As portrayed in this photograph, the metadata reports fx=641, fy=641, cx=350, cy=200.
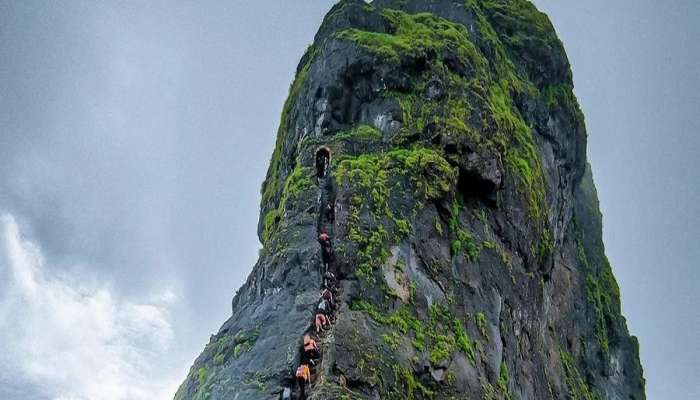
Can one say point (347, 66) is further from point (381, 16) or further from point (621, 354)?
point (621, 354)

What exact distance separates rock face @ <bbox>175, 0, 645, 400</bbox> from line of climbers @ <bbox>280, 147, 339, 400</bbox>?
102 millimetres

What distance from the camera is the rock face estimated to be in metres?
15.3

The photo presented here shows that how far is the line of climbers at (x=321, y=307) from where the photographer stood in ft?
44.5

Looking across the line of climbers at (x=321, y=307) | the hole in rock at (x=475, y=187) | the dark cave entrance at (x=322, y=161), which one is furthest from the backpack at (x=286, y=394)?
the hole in rock at (x=475, y=187)

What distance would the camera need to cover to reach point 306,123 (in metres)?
23.4

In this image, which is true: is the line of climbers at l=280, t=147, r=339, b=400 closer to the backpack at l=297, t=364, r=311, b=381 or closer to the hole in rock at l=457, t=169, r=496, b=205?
the backpack at l=297, t=364, r=311, b=381

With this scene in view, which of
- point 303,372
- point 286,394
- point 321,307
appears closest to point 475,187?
point 321,307

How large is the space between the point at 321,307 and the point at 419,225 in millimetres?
4786

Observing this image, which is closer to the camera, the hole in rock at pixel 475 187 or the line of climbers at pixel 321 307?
the line of climbers at pixel 321 307

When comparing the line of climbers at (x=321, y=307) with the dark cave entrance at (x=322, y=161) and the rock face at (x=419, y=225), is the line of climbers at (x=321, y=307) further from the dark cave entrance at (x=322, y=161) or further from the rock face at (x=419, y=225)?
the rock face at (x=419, y=225)

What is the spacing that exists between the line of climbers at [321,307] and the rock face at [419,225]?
102 mm

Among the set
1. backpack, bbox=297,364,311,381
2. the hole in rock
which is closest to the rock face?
the hole in rock

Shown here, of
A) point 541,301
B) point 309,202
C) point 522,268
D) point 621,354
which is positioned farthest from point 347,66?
point 621,354

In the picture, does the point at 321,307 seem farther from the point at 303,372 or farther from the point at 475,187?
the point at 475,187
